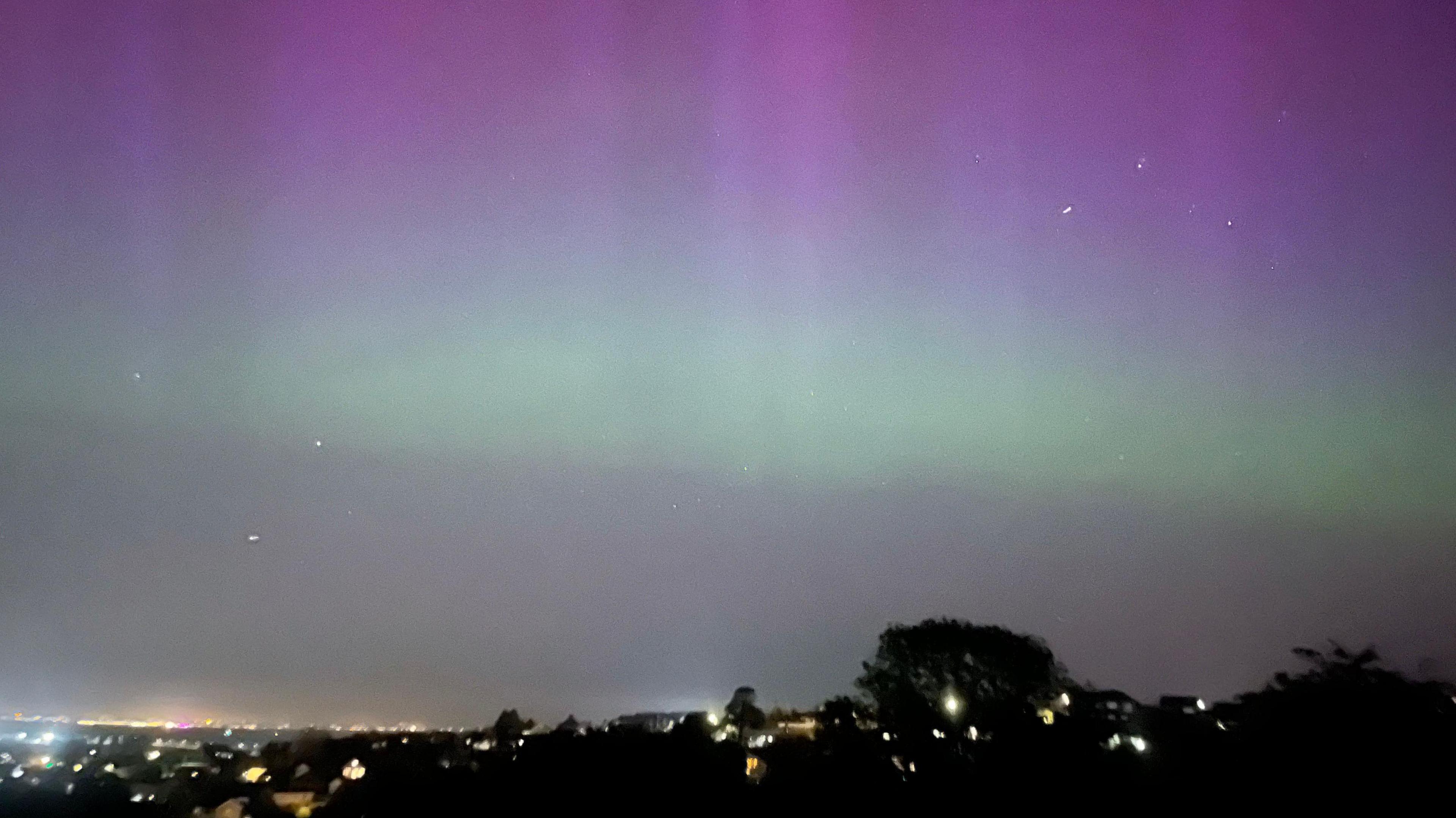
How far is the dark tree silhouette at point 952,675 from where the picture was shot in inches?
1161

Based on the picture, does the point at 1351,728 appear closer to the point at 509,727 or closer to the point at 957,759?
the point at 957,759

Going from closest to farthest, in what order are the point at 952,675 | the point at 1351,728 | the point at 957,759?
the point at 1351,728 → the point at 957,759 → the point at 952,675

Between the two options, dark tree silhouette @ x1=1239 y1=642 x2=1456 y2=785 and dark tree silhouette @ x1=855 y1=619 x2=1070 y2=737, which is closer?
dark tree silhouette @ x1=1239 y1=642 x2=1456 y2=785

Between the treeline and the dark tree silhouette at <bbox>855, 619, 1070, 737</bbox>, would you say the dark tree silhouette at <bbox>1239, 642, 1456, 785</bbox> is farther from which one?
the dark tree silhouette at <bbox>855, 619, 1070, 737</bbox>

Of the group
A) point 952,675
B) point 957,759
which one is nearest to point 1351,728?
point 957,759

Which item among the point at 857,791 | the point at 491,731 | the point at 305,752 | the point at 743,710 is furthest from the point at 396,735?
the point at 857,791

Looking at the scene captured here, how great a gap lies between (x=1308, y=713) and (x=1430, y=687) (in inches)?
99.6

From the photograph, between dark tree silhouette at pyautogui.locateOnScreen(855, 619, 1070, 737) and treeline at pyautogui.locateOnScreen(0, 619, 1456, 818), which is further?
dark tree silhouette at pyautogui.locateOnScreen(855, 619, 1070, 737)

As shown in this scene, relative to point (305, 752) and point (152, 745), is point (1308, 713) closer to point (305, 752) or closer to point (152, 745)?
point (305, 752)

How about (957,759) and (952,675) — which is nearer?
(957,759)

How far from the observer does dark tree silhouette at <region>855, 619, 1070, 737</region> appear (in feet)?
96.7

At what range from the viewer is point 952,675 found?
31578 mm

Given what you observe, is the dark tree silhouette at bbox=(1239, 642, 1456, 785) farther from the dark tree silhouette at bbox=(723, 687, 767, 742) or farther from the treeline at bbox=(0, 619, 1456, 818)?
the dark tree silhouette at bbox=(723, 687, 767, 742)

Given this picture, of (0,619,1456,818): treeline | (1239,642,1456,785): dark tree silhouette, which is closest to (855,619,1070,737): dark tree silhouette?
(0,619,1456,818): treeline
